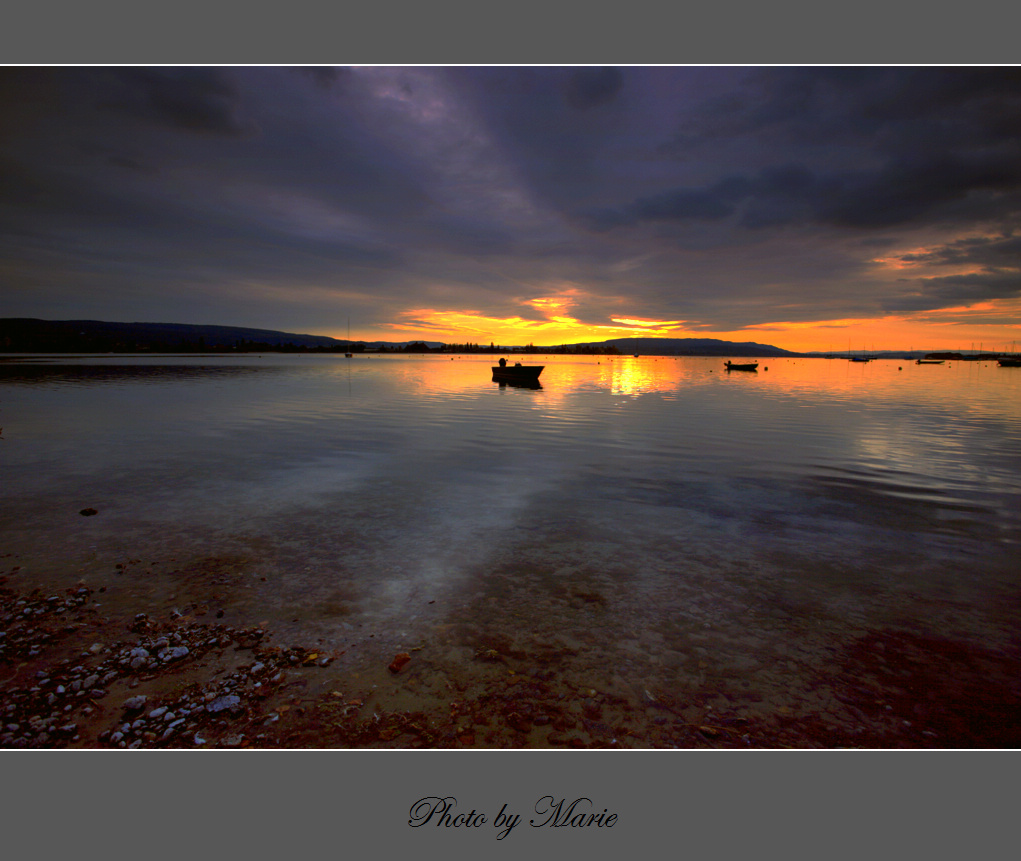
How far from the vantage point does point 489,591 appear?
7527mm

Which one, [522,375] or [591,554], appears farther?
[522,375]

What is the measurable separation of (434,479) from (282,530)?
17.7ft

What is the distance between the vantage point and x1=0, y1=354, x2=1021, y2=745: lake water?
558 cm

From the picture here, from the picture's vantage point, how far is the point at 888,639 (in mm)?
6219

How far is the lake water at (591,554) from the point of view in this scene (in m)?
5.58

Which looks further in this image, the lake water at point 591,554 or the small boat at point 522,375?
the small boat at point 522,375

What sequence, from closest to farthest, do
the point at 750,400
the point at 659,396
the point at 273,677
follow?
1. the point at 273,677
2. the point at 750,400
3. the point at 659,396

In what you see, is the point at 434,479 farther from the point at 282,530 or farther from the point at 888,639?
the point at 888,639

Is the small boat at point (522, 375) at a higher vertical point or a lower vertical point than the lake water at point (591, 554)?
higher

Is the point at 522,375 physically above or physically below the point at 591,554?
above

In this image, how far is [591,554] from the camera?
9.10m

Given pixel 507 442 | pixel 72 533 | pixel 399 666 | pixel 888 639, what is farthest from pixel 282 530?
pixel 507 442

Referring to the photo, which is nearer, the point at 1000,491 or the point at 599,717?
the point at 599,717

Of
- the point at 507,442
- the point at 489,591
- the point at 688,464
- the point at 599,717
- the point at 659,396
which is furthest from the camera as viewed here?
the point at 659,396
